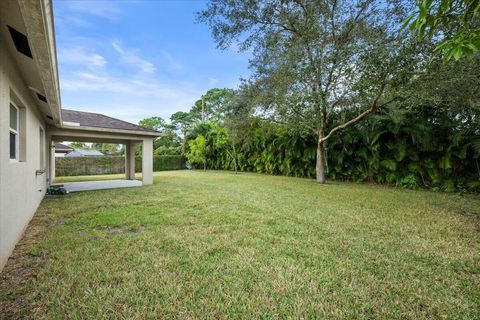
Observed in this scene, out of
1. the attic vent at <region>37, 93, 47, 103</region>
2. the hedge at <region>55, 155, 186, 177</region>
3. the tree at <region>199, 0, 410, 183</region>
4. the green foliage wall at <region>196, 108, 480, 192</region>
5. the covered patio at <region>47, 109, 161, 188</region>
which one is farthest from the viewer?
the hedge at <region>55, 155, 186, 177</region>

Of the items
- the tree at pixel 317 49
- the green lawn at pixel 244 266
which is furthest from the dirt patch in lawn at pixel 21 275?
the tree at pixel 317 49

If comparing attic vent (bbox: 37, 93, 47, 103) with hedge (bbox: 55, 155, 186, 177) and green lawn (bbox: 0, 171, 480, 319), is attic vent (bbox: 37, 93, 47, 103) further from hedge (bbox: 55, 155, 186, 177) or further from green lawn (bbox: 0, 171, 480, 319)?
hedge (bbox: 55, 155, 186, 177)

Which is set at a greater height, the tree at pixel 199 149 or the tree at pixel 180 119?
the tree at pixel 180 119

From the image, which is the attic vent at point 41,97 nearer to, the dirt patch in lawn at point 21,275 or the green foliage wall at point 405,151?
the dirt patch in lawn at point 21,275

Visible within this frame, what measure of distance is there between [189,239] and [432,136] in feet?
31.8

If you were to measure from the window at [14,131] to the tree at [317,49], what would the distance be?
727 centimetres

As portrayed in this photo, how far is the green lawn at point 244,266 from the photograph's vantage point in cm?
195

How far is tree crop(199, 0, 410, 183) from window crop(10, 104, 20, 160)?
7273 millimetres

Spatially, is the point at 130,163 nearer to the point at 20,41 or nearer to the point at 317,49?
the point at 20,41

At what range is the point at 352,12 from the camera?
8.25 metres

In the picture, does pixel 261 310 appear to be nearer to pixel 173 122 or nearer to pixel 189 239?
pixel 189 239

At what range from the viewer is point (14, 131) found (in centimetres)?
391

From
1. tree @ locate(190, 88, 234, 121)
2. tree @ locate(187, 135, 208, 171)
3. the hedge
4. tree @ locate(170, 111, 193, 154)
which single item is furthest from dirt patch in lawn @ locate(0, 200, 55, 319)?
tree @ locate(170, 111, 193, 154)

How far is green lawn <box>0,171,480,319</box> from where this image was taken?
6.38 feet
